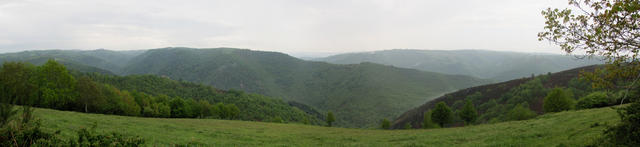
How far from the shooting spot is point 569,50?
28.9ft

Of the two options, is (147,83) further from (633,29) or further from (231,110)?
(633,29)

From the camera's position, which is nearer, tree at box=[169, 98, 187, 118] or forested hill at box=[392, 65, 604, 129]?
tree at box=[169, 98, 187, 118]

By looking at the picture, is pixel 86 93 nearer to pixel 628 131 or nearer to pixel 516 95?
pixel 628 131

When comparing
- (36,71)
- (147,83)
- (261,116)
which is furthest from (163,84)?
(36,71)

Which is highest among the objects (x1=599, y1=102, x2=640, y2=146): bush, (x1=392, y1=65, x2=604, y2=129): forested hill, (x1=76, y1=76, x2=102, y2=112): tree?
(x1=599, y1=102, x2=640, y2=146): bush

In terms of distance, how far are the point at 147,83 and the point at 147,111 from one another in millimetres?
98507

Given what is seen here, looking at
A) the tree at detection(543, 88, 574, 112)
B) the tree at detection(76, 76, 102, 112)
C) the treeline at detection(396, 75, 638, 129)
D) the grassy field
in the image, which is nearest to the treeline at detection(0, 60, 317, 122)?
the tree at detection(76, 76, 102, 112)

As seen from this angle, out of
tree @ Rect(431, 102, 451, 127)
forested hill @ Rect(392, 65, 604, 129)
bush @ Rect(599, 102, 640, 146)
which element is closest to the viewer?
bush @ Rect(599, 102, 640, 146)

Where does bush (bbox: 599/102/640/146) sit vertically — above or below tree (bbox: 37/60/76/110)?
above

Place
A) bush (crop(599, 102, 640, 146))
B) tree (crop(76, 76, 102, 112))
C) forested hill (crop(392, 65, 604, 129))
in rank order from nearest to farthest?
bush (crop(599, 102, 640, 146)), tree (crop(76, 76, 102, 112)), forested hill (crop(392, 65, 604, 129))

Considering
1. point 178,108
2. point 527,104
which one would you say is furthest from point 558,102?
point 178,108

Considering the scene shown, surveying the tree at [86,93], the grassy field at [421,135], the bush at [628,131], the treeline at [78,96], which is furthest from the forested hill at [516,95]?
the tree at [86,93]

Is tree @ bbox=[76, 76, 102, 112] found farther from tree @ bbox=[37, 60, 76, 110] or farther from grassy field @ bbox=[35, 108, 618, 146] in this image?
grassy field @ bbox=[35, 108, 618, 146]

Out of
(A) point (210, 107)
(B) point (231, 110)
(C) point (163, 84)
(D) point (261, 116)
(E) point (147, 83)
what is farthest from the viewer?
(C) point (163, 84)
